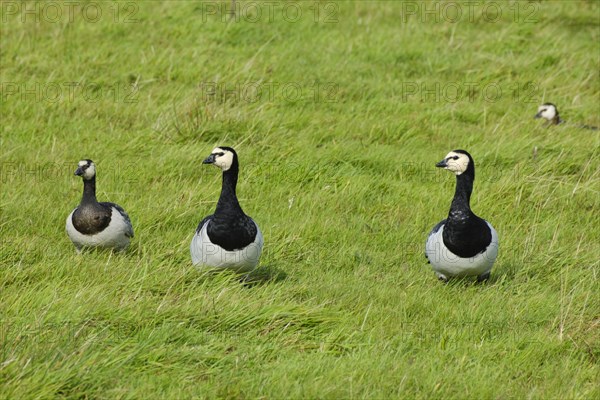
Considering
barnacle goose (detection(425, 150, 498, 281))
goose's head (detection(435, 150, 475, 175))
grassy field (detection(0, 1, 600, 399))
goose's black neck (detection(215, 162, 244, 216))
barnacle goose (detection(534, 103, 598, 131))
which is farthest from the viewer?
barnacle goose (detection(534, 103, 598, 131))

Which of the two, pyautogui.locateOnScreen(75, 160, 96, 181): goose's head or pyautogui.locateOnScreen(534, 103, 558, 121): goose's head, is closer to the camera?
pyautogui.locateOnScreen(75, 160, 96, 181): goose's head

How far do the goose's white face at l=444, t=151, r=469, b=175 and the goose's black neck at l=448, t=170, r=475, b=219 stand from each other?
0.05 m

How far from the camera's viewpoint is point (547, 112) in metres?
12.2

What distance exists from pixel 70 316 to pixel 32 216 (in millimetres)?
2865

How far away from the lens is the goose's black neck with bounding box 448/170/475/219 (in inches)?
316

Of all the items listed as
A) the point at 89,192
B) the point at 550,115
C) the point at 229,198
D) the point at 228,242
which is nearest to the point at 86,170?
the point at 89,192

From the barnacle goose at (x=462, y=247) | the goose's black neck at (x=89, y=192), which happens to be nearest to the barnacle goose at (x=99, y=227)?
the goose's black neck at (x=89, y=192)

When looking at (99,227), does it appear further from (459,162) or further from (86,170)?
(459,162)

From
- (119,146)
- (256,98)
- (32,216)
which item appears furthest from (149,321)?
(256,98)

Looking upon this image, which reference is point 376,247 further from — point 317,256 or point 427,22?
point 427,22

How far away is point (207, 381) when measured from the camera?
5.89 m

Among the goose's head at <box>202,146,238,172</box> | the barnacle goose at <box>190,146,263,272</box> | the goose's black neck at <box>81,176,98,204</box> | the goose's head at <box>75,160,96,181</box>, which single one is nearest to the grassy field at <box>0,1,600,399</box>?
the barnacle goose at <box>190,146,263,272</box>

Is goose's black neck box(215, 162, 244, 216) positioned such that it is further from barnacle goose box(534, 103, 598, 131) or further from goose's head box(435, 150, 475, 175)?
barnacle goose box(534, 103, 598, 131)

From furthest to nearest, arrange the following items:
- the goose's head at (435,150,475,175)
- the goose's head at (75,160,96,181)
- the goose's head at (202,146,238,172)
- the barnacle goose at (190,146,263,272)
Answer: the goose's head at (75,160,96,181), the goose's head at (435,150,475,175), the goose's head at (202,146,238,172), the barnacle goose at (190,146,263,272)
